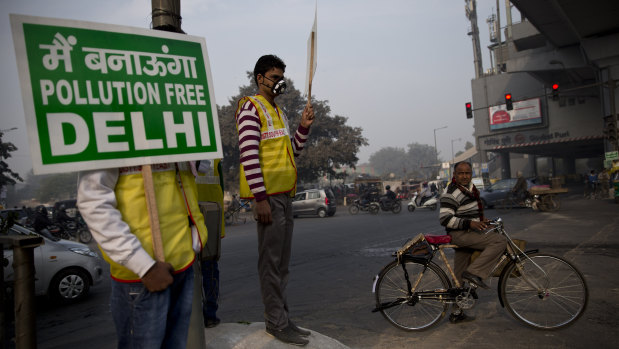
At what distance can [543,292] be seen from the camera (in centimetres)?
395

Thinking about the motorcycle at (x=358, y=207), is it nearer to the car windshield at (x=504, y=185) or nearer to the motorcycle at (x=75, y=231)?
the car windshield at (x=504, y=185)

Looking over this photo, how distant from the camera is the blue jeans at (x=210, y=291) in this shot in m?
3.46

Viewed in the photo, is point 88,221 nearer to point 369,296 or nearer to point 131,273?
point 131,273

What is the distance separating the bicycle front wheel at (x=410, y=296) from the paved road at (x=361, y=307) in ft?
0.43

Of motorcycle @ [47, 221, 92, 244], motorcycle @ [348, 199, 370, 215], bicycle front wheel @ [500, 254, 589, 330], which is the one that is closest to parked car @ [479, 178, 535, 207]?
motorcycle @ [348, 199, 370, 215]

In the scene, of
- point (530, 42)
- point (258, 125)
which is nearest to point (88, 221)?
point (258, 125)

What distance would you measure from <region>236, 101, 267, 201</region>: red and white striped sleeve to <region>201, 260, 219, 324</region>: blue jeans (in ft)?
2.89

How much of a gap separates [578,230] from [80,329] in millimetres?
10569

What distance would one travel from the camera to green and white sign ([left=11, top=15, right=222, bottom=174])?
1655 mm

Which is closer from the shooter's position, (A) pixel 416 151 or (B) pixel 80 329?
(B) pixel 80 329

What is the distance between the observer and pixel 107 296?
660cm

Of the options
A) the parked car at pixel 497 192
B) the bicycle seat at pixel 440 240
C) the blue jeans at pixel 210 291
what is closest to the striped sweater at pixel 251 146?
the blue jeans at pixel 210 291

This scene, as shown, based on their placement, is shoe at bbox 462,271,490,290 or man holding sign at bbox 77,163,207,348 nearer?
man holding sign at bbox 77,163,207,348

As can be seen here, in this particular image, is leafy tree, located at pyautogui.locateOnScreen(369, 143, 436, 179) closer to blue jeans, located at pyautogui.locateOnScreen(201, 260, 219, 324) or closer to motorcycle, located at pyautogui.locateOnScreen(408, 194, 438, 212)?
motorcycle, located at pyautogui.locateOnScreen(408, 194, 438, 212)
